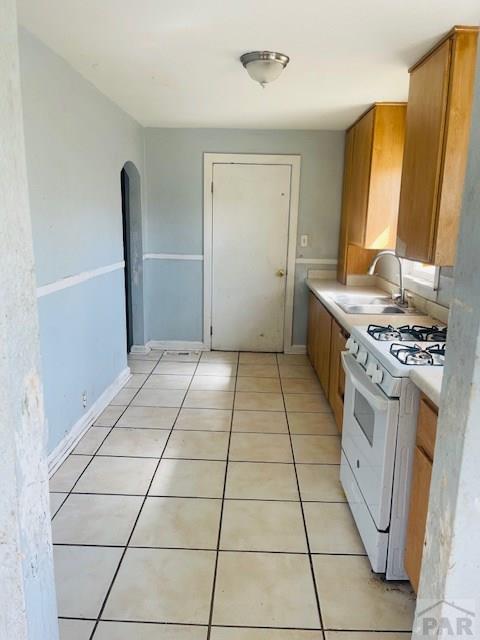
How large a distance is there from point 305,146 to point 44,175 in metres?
2.79

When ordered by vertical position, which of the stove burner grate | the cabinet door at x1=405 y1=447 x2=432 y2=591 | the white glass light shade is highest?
the white glass light shade

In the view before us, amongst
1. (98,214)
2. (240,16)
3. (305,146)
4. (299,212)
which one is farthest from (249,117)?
(240,16)

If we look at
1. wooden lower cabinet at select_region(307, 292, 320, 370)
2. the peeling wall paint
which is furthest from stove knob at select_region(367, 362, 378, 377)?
wooden lower cabinet at select_region(307, 292, 320, 370)

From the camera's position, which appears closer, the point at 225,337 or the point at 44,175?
the point at 44,175

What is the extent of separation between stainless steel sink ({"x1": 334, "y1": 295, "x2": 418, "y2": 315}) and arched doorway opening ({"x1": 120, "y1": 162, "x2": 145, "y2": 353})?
6.83 feet

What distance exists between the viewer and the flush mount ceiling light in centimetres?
240

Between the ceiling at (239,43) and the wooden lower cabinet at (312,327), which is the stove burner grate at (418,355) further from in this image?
the wooden lower cabinet at (312,327)

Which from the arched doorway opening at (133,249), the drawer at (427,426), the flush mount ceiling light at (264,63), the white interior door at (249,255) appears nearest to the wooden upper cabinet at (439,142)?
the flush mount ceiling light at (264,63)

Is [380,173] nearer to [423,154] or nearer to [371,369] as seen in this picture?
[423,154]

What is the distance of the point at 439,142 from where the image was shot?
7.05 feet

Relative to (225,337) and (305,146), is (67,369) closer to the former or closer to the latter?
(225,337)

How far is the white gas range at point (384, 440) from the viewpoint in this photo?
174 centimetres

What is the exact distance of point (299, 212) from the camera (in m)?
4.60

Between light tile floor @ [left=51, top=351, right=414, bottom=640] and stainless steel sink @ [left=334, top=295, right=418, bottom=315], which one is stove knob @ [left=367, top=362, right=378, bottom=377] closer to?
light tile floor @ [left=51, top=351, right=414, bottom=640]
